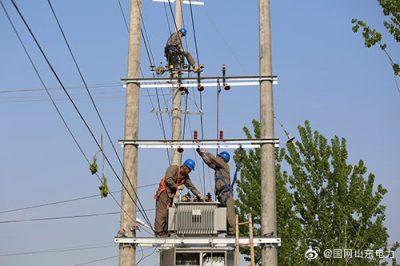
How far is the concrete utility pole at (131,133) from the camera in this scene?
46.0 ft

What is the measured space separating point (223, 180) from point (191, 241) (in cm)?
153

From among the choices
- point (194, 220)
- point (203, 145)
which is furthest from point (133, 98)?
point (194, 220)

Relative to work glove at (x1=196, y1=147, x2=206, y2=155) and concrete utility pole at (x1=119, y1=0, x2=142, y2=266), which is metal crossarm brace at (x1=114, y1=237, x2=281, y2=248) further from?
work glove at (x1=196, y1=147, x2=206, y2=155)

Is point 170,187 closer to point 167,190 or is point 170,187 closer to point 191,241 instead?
point 167,190

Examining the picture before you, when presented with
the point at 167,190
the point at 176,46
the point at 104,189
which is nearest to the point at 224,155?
the point at 167,190

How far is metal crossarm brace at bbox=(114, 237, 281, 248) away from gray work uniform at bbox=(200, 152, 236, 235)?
20.5 inches

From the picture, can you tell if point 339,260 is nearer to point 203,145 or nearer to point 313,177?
point 313,177

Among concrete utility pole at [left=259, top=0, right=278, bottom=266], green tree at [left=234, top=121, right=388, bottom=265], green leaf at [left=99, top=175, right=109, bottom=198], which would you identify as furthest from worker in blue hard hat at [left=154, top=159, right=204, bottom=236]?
green tree at [left=234, top=121, right=388, bottom=265]

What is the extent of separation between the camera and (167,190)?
14.6 meters

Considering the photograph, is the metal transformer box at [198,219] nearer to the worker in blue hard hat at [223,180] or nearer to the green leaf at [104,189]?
the worker in blue hard hat at [223,180]

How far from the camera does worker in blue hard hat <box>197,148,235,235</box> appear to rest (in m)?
14.2

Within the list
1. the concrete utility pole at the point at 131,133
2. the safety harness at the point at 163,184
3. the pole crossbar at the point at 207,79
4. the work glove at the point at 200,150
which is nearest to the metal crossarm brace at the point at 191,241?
the concrete utility pole at the point at 131,133

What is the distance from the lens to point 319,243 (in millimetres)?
30047

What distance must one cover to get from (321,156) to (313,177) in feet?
3.61
